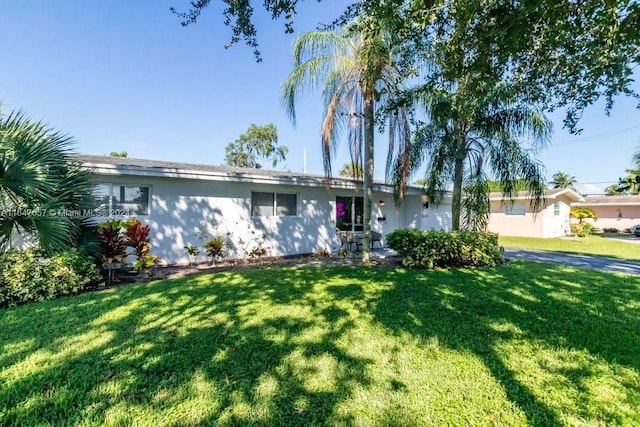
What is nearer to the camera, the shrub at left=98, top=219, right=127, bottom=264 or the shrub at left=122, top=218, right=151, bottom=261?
the shrub at left=98, top=219, right=127, bottom=264

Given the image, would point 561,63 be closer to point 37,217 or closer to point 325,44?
point 325,44

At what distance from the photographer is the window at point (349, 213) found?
12.4 meters

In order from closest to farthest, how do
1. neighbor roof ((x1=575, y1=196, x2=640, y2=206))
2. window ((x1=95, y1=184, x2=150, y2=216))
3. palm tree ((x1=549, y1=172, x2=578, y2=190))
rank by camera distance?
window ((x1=95, y1=184, x2=150, y2=216)) < neighbor roof ((x1=575, y1=196, x2=640, y2=206)) < palm tree ((x1=549, y1=172, x2=578, y2=190))

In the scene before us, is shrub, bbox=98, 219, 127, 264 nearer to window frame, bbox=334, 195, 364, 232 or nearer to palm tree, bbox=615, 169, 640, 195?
window frame, bbox=334, 195, 364, 232

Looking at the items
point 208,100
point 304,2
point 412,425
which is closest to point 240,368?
point 412,425

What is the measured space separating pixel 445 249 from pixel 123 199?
897 centimetres

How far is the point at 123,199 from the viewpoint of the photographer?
8438mm

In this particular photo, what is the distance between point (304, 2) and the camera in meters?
3.86

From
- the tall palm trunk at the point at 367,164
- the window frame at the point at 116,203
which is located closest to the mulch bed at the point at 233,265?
the tall palm trunk at the point at 367,164

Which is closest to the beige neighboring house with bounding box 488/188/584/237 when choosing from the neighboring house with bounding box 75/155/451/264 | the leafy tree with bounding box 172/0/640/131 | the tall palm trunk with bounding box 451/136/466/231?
the neighboring house with bounding box 75/155/451/264

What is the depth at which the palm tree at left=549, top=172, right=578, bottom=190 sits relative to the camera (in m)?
43.1

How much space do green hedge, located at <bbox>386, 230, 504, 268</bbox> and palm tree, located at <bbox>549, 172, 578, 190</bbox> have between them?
4487cm

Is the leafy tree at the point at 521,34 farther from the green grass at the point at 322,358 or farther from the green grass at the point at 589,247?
the green grass at the point at 589,247

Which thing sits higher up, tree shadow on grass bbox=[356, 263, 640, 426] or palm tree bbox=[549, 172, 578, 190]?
palm tree bbox=[549, 172, 578, 190]
